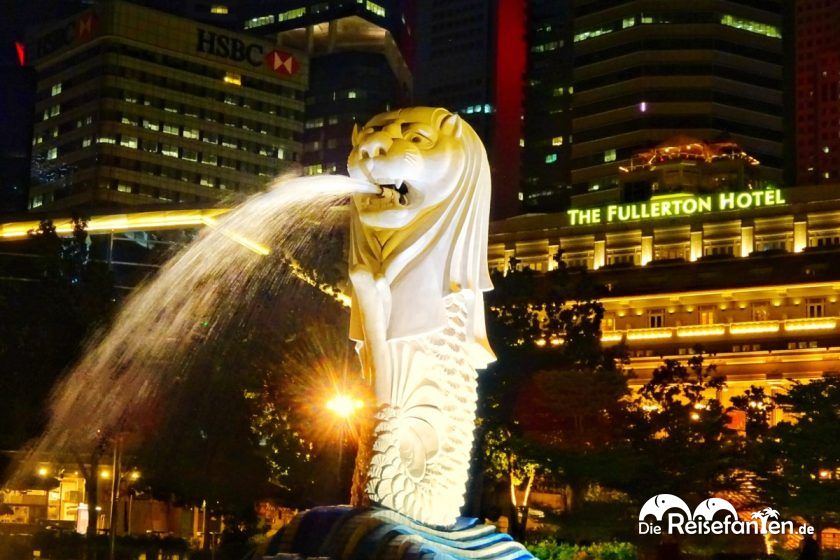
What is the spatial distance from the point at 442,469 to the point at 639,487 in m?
28.3

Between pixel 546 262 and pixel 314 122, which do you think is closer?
pixel 546 262

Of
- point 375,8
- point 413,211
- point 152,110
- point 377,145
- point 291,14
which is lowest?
point 413,211

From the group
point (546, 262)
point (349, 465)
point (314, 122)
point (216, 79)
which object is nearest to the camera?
point (349, 465)

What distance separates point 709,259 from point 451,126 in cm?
6735

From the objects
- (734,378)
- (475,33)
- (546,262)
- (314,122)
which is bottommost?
(734,378)

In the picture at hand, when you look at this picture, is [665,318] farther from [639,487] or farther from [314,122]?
[314,122]

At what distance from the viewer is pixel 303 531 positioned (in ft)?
48.7

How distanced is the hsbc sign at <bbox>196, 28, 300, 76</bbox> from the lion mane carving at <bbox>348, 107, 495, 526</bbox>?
11974 cm

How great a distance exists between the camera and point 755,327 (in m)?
76.8

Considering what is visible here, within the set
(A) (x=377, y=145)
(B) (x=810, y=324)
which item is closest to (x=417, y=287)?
(A) (x=377, y=145)

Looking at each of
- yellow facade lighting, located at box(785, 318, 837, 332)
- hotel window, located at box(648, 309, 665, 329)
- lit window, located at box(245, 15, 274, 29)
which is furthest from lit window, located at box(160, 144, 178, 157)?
yellow facade lighting, located at box(785, 318, 837, 332)

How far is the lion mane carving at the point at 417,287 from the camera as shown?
15.9 m

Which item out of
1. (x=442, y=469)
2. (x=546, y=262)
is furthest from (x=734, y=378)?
(x=442, y=469)

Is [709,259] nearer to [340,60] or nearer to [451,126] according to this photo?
[451,126]
